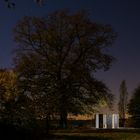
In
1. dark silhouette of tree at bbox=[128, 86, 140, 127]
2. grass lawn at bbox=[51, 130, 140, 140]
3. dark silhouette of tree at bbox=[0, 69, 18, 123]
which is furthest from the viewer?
dark silhouette of tree at bbox=[128, 86, 140, 127]

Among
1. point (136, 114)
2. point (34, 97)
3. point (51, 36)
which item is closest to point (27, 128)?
point (34, 97)

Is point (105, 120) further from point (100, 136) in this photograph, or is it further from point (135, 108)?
point (100, 136)

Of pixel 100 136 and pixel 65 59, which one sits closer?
pixel 100 136

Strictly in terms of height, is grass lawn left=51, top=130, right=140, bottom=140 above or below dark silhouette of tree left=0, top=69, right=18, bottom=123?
below

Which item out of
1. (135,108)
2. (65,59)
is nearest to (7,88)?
(65,59)

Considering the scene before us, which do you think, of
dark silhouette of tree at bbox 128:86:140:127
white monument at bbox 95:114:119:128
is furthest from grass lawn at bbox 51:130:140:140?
dark silhouette of tree at bbox 128:86:140:127

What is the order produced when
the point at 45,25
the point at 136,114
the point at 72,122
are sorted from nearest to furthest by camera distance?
1. the point at 45,25
2. the point at 72,122
3. the point at 136,114

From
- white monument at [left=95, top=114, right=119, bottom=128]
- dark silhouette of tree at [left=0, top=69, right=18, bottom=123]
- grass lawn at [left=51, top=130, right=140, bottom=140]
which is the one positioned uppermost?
dark silhouette of tree at [left=0, top=69, right=18, bottom=123]

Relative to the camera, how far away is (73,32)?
56.0 meters

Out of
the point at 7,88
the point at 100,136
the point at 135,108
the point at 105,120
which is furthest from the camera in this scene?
the point at 135,108

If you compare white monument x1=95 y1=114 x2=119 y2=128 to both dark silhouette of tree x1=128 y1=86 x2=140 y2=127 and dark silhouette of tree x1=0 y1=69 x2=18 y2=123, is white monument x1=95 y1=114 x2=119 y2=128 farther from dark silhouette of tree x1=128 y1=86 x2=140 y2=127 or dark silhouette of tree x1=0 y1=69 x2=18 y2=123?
dark silhouette of tree x1=128 y1=86 x2=140 y2=127

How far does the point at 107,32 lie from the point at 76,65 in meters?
5.53

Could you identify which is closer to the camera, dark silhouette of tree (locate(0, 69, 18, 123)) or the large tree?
dark silhouette of tree (locate(0, 69, 18, 123))

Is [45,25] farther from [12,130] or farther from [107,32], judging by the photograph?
[12,130]
